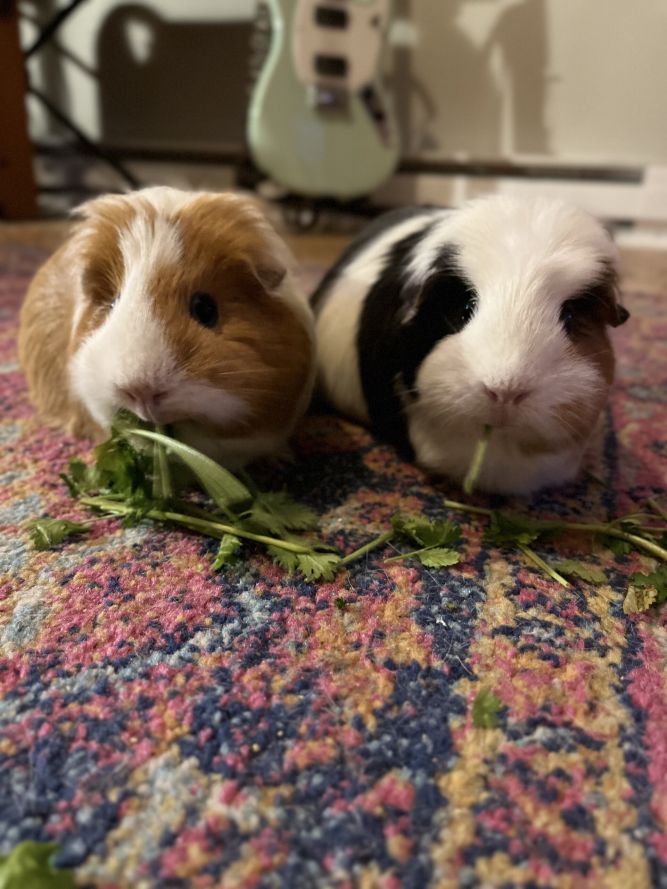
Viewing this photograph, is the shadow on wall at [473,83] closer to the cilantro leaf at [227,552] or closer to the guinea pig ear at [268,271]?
the guinea pig ear at [268,271]

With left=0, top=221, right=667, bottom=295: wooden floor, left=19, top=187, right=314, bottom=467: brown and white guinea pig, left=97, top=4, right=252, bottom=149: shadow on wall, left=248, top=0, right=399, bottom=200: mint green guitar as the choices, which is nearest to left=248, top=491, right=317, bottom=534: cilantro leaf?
left=19, top=187, right=314, bottom=467: brown and white guinea pig

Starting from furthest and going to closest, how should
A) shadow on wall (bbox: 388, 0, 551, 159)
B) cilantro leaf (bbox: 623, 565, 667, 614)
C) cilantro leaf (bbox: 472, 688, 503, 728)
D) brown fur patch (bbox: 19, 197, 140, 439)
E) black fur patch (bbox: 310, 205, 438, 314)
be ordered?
shadow on wall (bbox: 388, 0, 551, 159), black fur patch (bbox: 310, 205, 438, 314), brown fur patch (bbox: 19, 197, 140, 439), cilantro leaf (bbox: 623, 565, 667, 614), cilantro leaf (bbox: 472, 688, 503, 728)

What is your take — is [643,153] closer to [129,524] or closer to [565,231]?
[565,231]

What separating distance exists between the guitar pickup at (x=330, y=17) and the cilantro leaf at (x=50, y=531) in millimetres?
2981

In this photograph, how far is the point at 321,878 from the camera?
0.56m

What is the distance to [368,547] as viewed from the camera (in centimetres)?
98

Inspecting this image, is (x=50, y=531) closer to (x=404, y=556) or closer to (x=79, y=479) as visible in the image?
(x=79, y=479)

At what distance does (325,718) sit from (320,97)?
3.12 m

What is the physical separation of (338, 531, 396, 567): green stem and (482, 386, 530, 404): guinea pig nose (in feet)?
0.79

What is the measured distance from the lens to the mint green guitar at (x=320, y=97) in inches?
126

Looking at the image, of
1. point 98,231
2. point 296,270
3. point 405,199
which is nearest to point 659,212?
point 405,199


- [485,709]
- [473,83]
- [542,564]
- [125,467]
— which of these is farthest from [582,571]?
[473,83]

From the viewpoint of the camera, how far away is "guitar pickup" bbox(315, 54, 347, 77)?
3.22 metres

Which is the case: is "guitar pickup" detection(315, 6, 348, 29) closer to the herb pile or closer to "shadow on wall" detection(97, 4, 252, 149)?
"shadow on wall" detection(97, 4, 252, 149)
